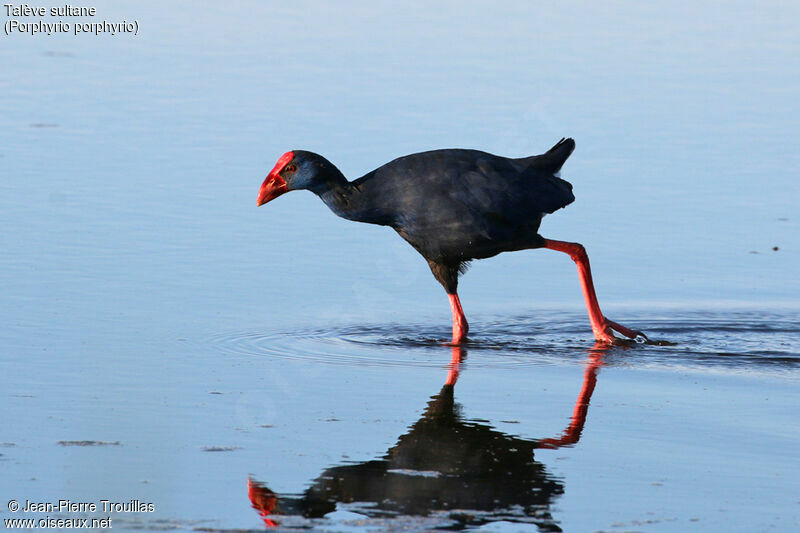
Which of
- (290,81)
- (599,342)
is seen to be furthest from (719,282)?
(290,81)

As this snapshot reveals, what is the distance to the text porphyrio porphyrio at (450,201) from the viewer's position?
8805mm

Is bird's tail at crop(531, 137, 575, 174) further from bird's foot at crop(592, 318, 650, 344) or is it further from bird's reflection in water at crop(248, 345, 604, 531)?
bird's reflection in water at crop(248, 345, 604, 531)

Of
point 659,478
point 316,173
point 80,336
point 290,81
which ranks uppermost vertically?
point 290,81

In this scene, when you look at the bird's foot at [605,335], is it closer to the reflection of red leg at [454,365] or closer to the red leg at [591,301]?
the red leg at [591,301]

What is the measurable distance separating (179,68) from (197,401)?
33.9ft

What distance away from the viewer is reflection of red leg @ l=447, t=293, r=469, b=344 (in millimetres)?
9016

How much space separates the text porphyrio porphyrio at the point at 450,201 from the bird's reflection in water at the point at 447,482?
1.98 m

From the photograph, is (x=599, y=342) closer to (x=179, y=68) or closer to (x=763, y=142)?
(x=763, y=142)

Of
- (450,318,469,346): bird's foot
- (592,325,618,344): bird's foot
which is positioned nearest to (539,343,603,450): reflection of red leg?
(592,325,618,344): bird's foot

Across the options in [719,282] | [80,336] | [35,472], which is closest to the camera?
[35,472]

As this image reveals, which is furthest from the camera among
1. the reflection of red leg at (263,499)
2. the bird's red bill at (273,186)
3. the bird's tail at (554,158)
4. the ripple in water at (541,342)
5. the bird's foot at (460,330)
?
the bird's tail at (554,158)

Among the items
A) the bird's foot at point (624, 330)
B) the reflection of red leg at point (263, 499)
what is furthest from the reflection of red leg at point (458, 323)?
the reflection of red leg at point (263, 499)

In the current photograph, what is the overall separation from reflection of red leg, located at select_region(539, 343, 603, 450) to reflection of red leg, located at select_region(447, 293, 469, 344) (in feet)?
2.53

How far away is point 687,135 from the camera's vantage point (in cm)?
1419
